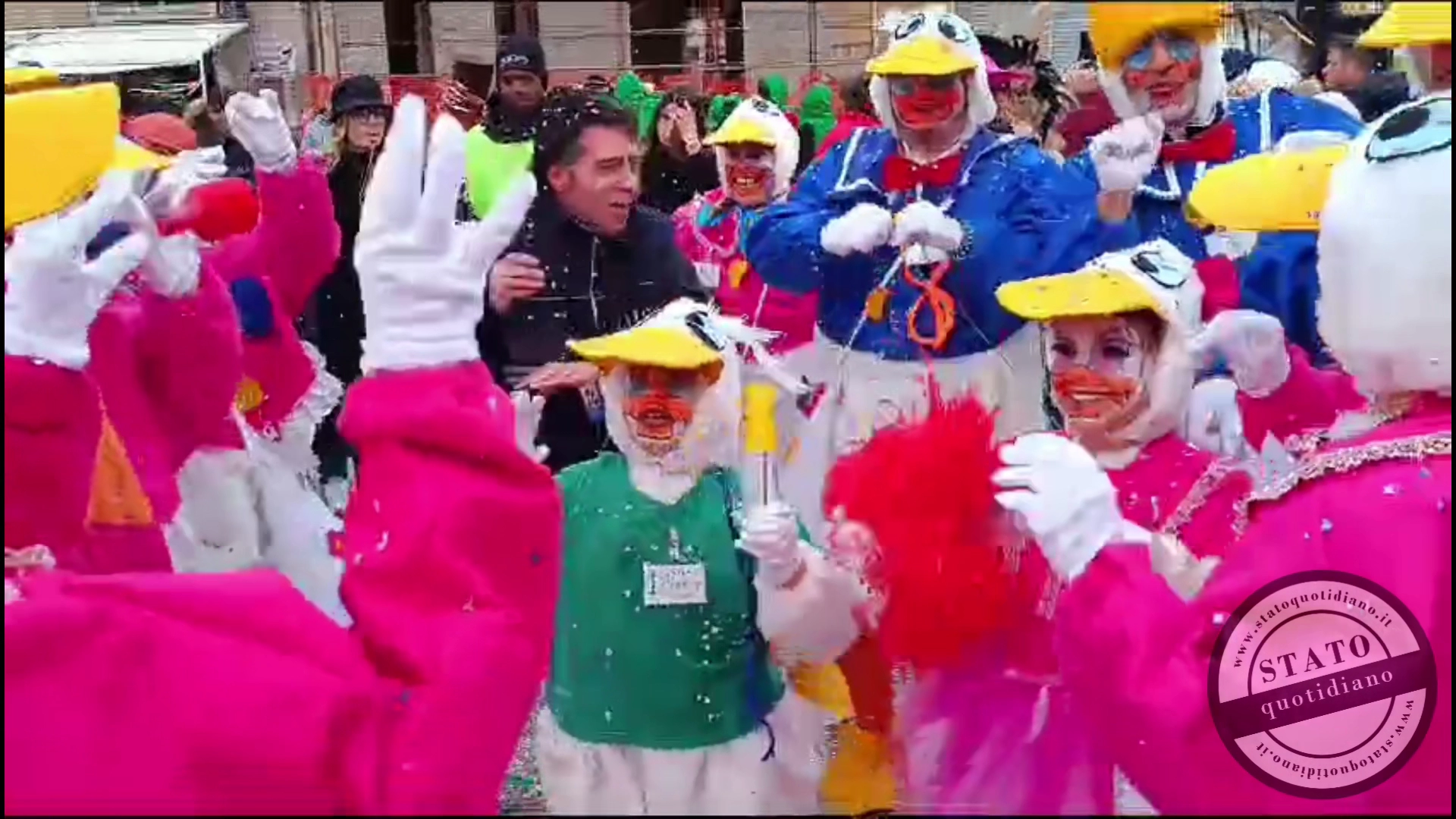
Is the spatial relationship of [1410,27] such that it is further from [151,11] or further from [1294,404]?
[151,11]

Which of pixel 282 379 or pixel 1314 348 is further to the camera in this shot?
pixel 282 379

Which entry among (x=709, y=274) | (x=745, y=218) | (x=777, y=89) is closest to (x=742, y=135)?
(x=745, y=218)

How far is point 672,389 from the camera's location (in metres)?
1.42

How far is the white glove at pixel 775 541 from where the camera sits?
1321mm

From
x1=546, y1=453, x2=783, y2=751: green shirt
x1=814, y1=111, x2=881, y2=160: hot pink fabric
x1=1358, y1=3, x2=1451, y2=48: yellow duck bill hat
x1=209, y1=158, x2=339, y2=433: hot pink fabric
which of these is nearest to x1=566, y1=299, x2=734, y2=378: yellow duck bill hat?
x1=546, y1=453, x2=783, y2=751: green shirt

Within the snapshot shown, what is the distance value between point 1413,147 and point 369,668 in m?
0.71

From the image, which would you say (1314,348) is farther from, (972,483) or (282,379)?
(282,379)

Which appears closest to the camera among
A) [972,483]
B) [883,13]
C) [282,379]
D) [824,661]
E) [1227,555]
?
[1227,555]

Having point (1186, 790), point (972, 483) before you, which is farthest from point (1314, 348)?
point (1186, 790)

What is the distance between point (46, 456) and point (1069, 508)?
0.67 m

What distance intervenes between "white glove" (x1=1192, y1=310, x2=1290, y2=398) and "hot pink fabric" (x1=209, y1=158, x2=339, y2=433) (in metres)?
0.86

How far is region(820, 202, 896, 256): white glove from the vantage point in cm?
195

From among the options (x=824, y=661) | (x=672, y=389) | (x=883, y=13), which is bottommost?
(x=824, y=661)

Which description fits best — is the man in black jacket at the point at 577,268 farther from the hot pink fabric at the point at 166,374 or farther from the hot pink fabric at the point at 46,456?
the hot pink fabric at the point at 46,456
